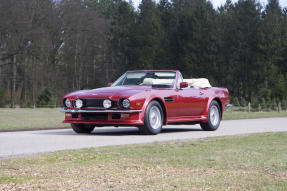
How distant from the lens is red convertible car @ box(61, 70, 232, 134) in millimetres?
13234

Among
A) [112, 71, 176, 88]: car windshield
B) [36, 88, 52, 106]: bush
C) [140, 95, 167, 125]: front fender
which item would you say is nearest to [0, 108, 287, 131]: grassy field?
[112, 71, 176, 88]: car windshield

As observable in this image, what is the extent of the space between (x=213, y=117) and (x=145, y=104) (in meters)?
3.39

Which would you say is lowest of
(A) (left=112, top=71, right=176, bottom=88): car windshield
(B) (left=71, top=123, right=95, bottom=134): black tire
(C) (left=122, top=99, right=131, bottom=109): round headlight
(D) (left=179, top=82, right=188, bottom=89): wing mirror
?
(B) (left=71, top=123, right=95, bottom=134): black tire

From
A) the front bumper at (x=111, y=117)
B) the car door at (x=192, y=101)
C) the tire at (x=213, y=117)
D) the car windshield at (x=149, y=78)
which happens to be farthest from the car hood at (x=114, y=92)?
the tire at (x=213, y=117)

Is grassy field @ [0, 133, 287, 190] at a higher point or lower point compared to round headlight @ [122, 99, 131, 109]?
lower

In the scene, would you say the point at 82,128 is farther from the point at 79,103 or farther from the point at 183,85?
the point at 183,85

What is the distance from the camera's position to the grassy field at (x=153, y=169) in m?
5.97

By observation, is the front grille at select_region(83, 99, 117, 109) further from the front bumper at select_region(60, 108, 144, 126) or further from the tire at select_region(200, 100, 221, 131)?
the tire at select_region(200, 100, 221, 131)

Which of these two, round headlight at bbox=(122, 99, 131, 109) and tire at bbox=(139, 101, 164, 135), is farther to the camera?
tire at bbox=(139, 101, 164, 135)

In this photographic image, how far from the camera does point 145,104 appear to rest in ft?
44.0

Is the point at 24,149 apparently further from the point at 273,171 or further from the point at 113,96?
the point at 273,171

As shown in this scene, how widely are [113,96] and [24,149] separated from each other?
11.9 ft

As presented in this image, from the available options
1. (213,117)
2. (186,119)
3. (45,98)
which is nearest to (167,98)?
(186,119)

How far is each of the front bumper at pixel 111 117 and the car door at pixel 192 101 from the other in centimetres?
187
